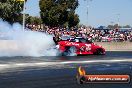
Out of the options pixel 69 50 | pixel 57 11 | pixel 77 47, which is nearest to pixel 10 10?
pixel 57 11

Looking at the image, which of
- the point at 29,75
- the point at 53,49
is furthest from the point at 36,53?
the point at 29,75

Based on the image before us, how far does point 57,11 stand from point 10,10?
8155 mm

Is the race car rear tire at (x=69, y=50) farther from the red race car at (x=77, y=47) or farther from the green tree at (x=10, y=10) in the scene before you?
the green tree at (x=10, y=10)

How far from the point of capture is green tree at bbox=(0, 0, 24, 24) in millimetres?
47031

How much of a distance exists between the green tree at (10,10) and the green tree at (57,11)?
4716mm

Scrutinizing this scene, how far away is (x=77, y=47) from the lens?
31062 mm

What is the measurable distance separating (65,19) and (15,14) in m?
8.13

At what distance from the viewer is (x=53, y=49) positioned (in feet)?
99.2

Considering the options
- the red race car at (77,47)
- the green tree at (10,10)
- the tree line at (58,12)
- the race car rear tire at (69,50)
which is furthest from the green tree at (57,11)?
the race car rear tire at (69,50)

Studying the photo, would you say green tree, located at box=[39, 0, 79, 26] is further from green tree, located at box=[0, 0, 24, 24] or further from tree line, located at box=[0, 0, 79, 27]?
green tree, located at box=[0, 0, 24, 24]

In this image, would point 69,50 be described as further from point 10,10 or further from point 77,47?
point 10,10

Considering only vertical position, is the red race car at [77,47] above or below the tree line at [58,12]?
below

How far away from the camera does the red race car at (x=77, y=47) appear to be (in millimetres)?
30358

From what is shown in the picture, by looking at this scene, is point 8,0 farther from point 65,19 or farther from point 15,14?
point 65,19
